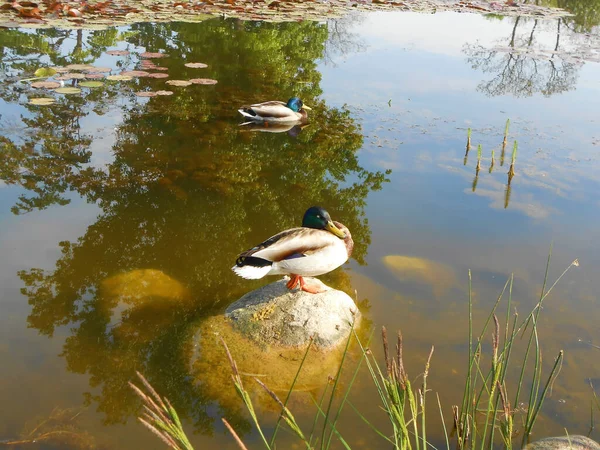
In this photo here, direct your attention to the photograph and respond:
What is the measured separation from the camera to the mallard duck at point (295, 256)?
11.7ft

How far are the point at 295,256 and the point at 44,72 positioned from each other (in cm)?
625

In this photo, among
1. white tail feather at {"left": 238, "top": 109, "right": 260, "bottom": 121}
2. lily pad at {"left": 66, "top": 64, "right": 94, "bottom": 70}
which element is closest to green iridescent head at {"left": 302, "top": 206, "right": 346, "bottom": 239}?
white tail feather at {"left": 238, "top": 109, "right": 260, "bottom": 121}

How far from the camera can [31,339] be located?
11.5 ft

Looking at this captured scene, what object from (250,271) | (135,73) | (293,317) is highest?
(135,73)

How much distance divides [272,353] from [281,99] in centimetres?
536

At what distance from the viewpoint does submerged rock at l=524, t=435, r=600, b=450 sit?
100 inches

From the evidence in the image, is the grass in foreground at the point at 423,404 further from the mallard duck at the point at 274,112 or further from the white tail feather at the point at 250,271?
the mallard duck at the point at 274,112

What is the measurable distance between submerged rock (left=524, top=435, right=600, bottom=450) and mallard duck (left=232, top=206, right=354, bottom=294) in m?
1.60

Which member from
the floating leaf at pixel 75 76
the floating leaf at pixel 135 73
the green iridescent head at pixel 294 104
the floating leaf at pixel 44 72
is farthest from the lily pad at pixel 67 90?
the green iridescent head at pixel 294 104

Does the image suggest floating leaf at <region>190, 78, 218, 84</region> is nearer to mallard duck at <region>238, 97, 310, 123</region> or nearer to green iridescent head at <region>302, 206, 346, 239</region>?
mallard duck at <region>238, 97, 310, 123</region>

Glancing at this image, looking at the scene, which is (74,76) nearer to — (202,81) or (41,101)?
(41,101)

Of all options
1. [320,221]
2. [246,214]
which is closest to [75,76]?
[246,214]

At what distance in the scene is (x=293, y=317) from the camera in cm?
355

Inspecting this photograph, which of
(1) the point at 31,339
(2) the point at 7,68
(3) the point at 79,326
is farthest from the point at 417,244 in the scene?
(2) the point at 7,68
